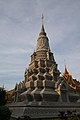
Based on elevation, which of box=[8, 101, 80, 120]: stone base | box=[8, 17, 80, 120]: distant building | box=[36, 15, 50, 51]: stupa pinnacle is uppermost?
box=[36, 15, 50, 51]: stupa pinnacle

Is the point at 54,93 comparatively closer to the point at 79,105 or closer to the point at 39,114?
the point at 79,105

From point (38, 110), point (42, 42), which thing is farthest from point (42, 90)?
point (42, 42)

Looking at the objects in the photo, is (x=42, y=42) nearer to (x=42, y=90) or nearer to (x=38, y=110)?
(x=42, y=90)

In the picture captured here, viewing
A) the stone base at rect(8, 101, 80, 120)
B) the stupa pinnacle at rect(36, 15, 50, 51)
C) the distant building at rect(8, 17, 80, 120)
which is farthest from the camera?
the stupa pinnacle at rect(36, 15, 50, 51)

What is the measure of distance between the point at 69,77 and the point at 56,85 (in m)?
21.4

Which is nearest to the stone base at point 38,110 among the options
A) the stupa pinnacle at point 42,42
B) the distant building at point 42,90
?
the distant building at point 42,90

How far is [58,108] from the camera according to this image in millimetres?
30344

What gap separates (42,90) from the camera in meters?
34.4

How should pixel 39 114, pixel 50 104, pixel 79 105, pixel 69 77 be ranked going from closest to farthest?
1. pixel 39 114
2. pixel 50 104
3. pixel 79 105
4. pixel 69 77

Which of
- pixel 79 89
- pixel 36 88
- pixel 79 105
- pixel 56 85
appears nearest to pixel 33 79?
pixel 36 88

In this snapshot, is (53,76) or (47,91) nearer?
(47,91)

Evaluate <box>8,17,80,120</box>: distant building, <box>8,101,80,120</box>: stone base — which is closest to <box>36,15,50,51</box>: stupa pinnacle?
<box>8,17,80,120</box>: distant building

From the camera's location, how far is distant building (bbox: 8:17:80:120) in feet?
91.9

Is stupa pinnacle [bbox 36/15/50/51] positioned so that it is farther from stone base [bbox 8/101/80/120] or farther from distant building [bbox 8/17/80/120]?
stone base [bbox 8/101/80/120]
